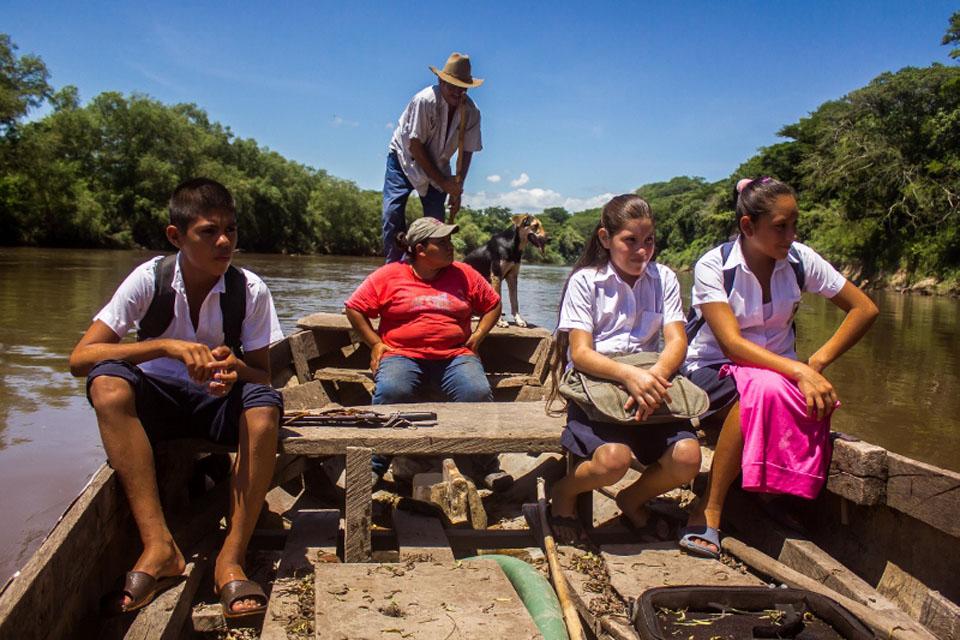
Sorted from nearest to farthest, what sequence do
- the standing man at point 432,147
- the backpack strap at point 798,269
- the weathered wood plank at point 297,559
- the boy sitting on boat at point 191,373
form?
the weathered wood plank at point 297,559 → the boy sitting on boat at point 191,373 → the backpack strap at point 798,269 → the standing man at point 432,147

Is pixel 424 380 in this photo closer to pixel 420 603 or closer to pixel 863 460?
pixel 420 603

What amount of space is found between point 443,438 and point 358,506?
0.42 meters

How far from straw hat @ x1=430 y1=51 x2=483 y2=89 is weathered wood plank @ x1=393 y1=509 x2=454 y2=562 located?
3292 millimetres

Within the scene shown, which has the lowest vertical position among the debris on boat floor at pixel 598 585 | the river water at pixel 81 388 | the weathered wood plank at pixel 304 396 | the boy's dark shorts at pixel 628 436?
the river water at pixel 81 388

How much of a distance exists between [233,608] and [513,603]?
892 millimetres

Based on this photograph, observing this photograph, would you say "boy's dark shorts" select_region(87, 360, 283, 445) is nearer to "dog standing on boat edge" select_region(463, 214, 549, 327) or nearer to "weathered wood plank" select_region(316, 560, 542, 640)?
"weathered wood plank" select_region(316, 560, 542, 640)

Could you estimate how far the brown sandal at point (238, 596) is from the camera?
2.42 meters

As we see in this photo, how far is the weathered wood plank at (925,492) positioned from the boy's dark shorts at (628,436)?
70 centimetres

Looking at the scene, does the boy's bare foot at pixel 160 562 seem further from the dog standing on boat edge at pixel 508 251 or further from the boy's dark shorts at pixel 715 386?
the dog standing on boat edge at pixel 508 251

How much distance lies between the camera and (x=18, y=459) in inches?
202

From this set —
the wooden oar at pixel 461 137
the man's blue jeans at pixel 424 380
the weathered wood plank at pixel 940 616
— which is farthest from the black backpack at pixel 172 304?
the wooden oar at pixel 461 137

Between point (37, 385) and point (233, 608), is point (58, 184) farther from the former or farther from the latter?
point (233, 608)

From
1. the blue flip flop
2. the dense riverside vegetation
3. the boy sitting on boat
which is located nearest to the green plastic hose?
the blue flip flop

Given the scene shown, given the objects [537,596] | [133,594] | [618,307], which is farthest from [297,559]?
[618,307]
